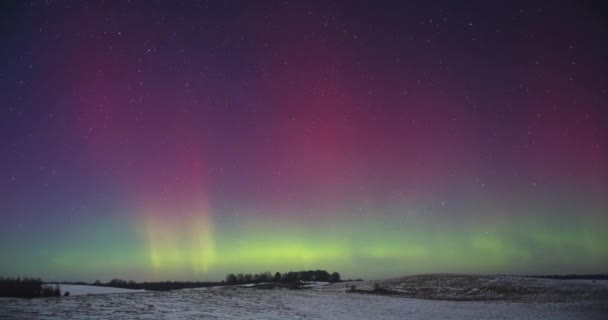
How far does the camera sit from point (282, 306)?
30.0m

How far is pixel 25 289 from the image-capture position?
95.6ft

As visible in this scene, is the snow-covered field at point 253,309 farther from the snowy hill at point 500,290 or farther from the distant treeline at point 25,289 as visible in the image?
the snowy hill at point 500,290

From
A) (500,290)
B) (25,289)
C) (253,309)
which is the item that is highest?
(25,289)

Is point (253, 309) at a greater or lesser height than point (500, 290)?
greater

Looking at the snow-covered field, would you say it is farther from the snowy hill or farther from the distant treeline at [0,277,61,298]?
the snowy hill

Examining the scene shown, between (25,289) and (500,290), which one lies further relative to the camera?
(500,290)

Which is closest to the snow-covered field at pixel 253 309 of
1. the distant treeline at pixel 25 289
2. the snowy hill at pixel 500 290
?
the distant treeline at pixel 25 289

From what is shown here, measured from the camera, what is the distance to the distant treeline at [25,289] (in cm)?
2822

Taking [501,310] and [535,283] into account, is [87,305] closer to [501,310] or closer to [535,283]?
[501,310]

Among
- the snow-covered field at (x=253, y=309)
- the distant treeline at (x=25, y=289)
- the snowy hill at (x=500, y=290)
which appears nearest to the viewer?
the snow-covered field at (x=253, y=309)

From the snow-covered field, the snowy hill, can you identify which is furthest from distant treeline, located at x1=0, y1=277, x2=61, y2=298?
Result: the snowy hill

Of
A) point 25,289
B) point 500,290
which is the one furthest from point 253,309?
point 500,290

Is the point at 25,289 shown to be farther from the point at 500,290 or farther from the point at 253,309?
the point at 500,290

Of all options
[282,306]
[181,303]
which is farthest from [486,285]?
[181,303]
